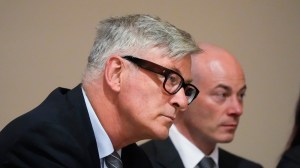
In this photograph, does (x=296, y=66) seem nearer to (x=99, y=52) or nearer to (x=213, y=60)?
(x=213, y=60)

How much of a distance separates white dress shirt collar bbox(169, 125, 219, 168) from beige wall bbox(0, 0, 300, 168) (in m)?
0.50

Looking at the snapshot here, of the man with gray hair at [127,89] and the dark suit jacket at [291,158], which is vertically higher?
the man with gray hair at [127,89]

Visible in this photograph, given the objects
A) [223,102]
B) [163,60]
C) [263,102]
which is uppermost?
[163,60]

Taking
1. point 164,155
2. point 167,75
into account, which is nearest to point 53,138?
point 167,75

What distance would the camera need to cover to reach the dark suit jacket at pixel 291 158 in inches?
69.4

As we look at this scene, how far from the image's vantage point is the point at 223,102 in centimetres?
189

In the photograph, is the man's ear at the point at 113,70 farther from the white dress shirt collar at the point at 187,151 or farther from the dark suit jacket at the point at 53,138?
the white dress shirt collar at the point at 187,151

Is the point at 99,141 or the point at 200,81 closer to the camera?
the point at 99,141

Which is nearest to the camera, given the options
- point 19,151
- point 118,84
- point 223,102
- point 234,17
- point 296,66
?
point 19,151

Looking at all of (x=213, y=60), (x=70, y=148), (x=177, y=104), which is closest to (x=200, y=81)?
(x=213, y=60)

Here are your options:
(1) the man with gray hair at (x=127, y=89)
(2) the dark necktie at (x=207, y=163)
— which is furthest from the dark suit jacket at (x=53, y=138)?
(2) the dark necktie at (x=207, y=163)

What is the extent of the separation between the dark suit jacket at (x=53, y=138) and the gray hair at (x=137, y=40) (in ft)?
0.39

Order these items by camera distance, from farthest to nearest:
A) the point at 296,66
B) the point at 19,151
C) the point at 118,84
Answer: the point at 296,66 → the point at 118,84 → the point at 19,151

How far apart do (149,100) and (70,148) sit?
254 millimetres
